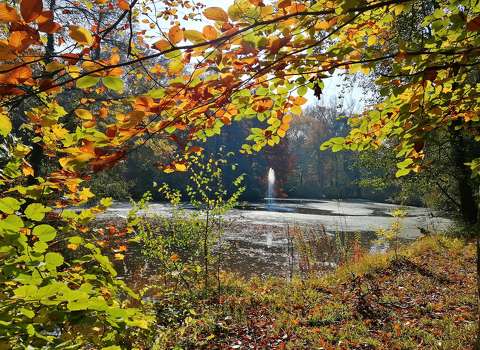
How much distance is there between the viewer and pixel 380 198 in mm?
44938

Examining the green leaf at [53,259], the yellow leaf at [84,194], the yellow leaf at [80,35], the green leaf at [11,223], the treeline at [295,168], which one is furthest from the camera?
the treeline at [295,168]

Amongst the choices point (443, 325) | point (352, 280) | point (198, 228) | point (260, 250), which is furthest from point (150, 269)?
point (443, 325)

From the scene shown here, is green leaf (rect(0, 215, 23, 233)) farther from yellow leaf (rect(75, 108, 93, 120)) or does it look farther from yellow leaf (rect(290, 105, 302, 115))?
yellow leaf (rect(290, 105, 302, 115))

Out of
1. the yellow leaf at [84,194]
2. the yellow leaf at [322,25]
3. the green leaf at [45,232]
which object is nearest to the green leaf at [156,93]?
the green leaf at [45,232]

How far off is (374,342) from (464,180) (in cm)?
918

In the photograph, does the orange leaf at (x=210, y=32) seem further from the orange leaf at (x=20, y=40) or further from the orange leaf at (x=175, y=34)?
the orange leaf at (x=20, y=40)

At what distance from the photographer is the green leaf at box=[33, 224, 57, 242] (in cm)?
127

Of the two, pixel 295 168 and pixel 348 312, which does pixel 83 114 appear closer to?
pixel 348 312

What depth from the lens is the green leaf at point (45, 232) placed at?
1.27 metres

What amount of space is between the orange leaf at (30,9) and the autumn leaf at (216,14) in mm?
442

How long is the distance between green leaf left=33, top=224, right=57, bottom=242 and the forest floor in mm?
3282

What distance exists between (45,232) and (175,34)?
2.76ft

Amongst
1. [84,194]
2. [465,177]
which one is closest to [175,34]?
[84,194]

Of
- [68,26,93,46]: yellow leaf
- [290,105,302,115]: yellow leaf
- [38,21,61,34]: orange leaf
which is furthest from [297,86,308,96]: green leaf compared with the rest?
[38,21,61,34]: orange leaf
